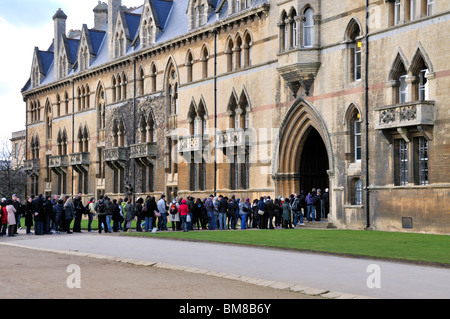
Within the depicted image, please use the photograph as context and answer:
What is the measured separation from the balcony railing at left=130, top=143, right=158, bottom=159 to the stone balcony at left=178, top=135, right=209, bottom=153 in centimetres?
386

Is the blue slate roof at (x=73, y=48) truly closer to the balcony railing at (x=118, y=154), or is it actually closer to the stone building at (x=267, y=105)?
the stone building at (x=267, y=105)

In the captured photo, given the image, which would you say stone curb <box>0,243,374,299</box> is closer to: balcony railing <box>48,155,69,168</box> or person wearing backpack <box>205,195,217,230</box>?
person wearing backpack <box>205,195,217,230</box>

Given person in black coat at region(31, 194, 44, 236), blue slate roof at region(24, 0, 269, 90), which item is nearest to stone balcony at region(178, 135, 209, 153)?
blue slate roof at region(24, 0, 269, 90)

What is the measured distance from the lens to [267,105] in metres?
43.9

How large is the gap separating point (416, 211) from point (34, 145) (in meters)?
50.4

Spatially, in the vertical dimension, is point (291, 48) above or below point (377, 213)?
above

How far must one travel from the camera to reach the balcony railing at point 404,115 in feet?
107

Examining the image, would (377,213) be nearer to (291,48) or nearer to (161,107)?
(291,48)

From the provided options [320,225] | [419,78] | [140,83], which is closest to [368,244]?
[419,78]

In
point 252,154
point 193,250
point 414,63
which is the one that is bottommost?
point 193,250

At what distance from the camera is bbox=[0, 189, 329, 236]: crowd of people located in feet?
120

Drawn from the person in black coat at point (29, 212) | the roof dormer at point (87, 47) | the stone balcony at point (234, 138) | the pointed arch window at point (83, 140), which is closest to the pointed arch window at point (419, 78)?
the stone balcony at point (234, 138)

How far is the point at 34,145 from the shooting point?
77.1 m

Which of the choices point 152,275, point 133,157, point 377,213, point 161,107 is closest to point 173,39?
point 161,107
